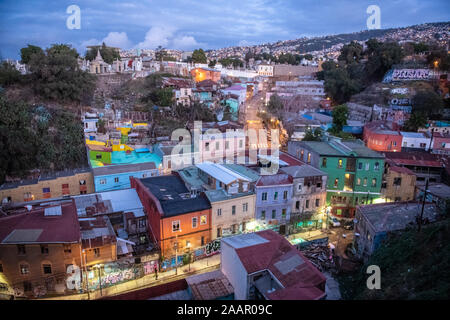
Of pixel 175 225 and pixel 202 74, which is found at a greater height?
pixel 202 74

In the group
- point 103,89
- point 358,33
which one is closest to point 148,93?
point 103,89

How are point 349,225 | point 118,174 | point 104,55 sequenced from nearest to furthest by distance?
1. point 349,225
2. point 118,174
3. point 104,55

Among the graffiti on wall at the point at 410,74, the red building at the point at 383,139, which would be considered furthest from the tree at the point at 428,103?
the graffiti on wall at the point at 410,74

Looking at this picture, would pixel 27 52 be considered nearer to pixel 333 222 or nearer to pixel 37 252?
pixel 37 252

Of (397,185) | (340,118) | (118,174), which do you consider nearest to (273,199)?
(397,185)

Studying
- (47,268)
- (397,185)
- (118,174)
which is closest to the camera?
(47,268)

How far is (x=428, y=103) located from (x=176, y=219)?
38.9 m

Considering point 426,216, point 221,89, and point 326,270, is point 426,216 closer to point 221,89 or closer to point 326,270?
point 326,270

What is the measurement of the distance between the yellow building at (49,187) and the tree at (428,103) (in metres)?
41.1

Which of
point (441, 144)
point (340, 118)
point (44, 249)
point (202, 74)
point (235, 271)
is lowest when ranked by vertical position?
point (235, 271)

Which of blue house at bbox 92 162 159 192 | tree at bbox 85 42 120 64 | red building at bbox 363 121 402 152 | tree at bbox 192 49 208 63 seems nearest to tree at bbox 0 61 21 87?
blue house at bbox 92 162 159 192

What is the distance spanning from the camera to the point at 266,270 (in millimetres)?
13125

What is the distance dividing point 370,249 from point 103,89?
152 feet

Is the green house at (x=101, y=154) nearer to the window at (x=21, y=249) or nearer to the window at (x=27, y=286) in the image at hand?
the window at (x=21, y=249)
